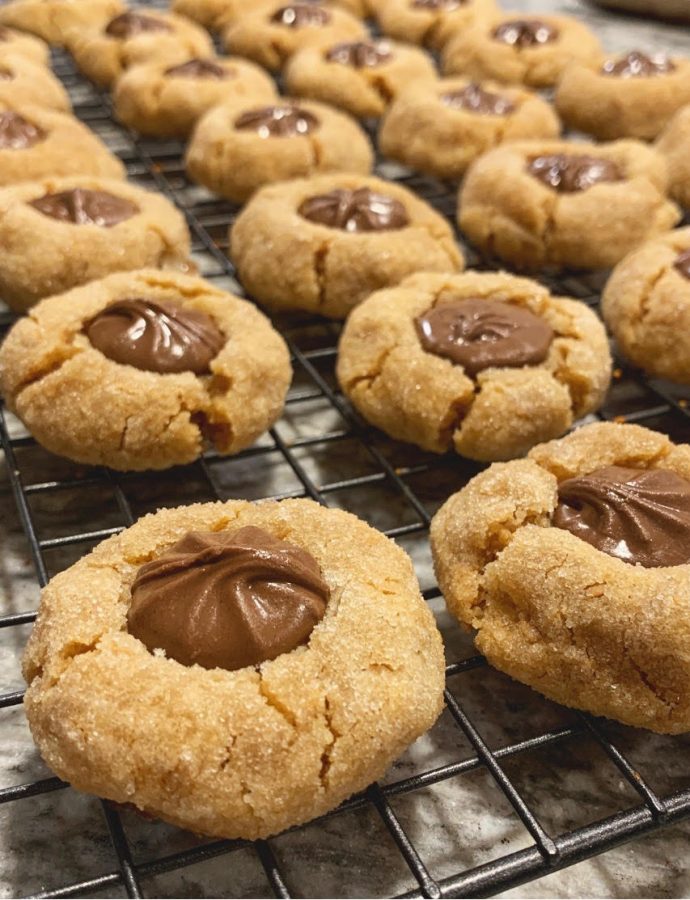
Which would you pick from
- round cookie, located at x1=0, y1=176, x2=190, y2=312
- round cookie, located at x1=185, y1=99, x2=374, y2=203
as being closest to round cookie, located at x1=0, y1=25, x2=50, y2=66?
round cookie, located at x1=185, y1=99, x2=374, y2=203

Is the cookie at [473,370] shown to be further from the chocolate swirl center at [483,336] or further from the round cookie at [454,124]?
the round cookie at [454,124]

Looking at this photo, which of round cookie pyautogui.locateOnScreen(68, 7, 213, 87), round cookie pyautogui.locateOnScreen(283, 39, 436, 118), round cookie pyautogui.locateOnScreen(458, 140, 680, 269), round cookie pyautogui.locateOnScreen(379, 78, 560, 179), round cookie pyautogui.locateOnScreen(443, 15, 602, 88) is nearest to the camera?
round cookie pyautogui.locateOnScreen(458, 140, 680, 269)

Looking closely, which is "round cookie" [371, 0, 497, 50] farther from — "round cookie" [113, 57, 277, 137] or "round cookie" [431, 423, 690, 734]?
"round cookie" [431, 423, 690, 734]

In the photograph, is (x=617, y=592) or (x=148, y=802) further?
(x=617, y=592)

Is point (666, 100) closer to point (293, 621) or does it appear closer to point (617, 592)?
point (617, 592)

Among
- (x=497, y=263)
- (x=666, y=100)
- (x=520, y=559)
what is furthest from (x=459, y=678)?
(x=666, y=100)
